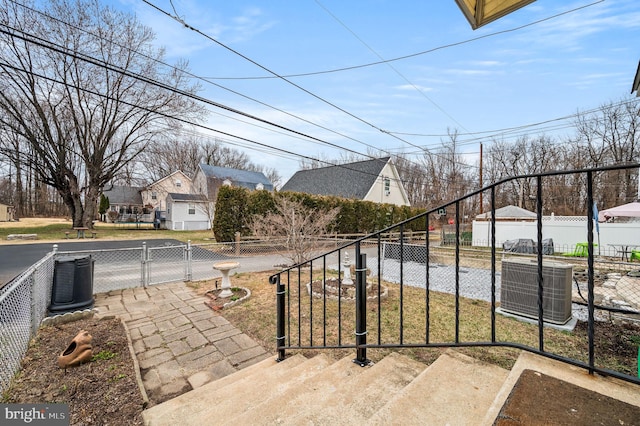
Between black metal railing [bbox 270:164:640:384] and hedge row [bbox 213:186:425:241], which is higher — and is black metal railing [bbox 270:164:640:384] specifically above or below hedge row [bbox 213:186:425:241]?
below

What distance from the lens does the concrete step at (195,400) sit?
5.98 feet

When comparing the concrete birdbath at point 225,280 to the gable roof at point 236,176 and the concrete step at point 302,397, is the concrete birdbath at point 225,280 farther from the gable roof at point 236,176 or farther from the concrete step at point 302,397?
the gable roof at point 236,176

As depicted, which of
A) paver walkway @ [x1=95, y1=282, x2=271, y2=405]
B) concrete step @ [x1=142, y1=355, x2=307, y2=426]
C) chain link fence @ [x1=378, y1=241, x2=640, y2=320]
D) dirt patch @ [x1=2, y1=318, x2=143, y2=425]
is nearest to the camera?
concrete step @ [x1=142, y1=355, x2=307, y2=426]

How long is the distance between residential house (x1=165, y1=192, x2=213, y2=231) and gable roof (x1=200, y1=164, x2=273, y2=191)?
2950mm

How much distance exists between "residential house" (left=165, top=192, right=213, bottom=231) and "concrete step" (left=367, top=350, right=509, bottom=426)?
829 inches

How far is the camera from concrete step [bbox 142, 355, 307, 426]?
1821 millimetres

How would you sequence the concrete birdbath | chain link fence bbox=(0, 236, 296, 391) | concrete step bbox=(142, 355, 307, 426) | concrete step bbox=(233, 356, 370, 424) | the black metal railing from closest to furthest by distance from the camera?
the black metal railing → concrete step bbox=(233, 356, 370, 424) → concrete step bbox=(142, 355, 307, 426) → chain link fence bbox=(0, 236, 296, 391) → the concrete birdbath

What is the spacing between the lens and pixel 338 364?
93.9 inches

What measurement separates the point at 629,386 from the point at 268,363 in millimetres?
2674

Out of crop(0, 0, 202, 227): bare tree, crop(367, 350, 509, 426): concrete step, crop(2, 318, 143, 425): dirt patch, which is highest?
crop(0, 0, 202, 227): bare tree

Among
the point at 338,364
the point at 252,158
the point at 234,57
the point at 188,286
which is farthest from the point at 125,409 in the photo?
the point at 252,158

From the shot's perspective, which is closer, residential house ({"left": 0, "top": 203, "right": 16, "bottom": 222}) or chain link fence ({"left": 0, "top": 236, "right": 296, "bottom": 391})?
chain link fence ({"left": 0, "top": 236, "right": 296, "bottom": 391})

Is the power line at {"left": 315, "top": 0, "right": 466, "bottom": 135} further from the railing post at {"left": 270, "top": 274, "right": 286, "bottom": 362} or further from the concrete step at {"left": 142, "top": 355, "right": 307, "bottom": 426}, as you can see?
the concrete step at {"left": 142, "top": 355, "right": 307, "bottom": 426}

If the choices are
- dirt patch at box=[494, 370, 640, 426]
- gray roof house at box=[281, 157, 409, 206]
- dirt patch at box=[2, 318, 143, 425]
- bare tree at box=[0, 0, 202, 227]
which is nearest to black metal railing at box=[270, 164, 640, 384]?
dirt patch at box=[494, 370, 640, 426]
